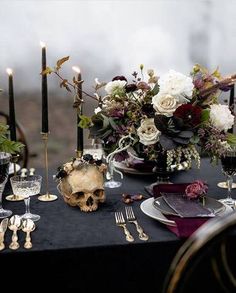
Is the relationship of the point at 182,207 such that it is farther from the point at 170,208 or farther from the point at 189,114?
the point at 189,114

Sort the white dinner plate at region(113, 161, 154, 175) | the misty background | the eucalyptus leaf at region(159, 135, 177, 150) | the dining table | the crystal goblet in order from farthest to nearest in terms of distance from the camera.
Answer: the misty background, the white dinner plate at region(113, 161, 154, 175), the crystal goblet, the eucalyptus leaf at region(159, 135, 177, 150), the dining table

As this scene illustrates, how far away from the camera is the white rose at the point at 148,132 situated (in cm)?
119

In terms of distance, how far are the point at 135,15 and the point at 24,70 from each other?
691 millimetres

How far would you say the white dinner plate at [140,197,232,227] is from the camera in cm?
105

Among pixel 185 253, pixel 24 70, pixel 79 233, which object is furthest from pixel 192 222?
pixel 24 70

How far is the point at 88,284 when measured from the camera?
3.19 ft

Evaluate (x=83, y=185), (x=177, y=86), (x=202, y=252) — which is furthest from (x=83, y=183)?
(x=202, y=252)

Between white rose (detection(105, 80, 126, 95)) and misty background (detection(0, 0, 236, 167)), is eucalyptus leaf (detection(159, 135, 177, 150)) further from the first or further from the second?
misty background (detection(0, 0, 236, 167))

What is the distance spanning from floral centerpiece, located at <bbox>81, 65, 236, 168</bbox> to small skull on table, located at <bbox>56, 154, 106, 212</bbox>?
0.10 metres

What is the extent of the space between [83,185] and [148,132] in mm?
227

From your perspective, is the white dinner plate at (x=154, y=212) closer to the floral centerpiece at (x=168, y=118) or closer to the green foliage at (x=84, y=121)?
the floral centerpiece at (x=168, y=118)

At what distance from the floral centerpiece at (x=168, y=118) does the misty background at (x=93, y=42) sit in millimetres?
979

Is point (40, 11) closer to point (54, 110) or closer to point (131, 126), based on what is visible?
point (54, 110)

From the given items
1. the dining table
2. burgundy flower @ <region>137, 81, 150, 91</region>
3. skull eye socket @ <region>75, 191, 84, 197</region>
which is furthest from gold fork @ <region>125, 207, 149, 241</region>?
burgundy flower @ <region>137, 81, 150, 91</region>
